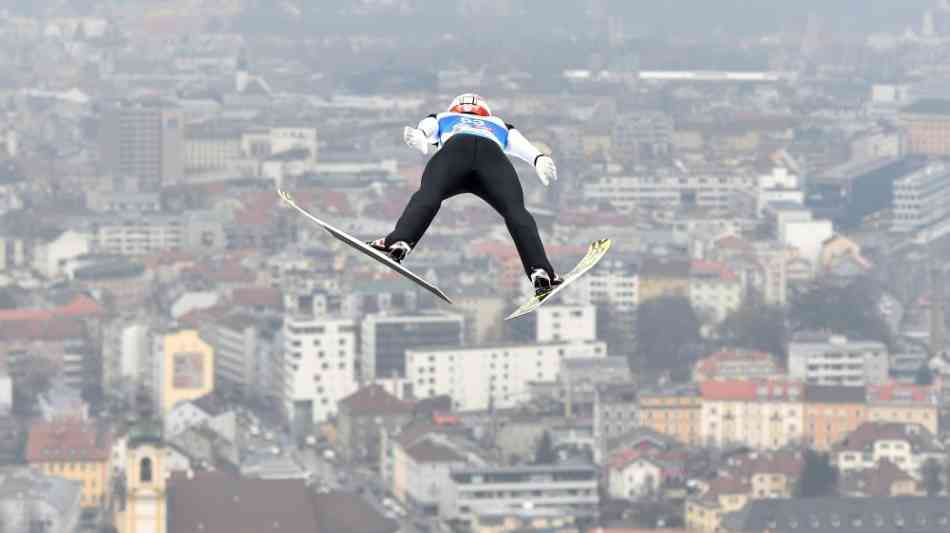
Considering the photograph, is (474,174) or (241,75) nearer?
(474,174)

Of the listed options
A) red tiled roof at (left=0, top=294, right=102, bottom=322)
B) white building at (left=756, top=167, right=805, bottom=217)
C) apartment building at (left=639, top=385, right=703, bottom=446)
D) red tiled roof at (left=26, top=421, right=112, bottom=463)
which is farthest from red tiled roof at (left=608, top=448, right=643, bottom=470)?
white building at (left=756, top=167, right=805, bottom=217)

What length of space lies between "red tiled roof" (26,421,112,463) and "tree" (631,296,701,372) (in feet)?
26.5

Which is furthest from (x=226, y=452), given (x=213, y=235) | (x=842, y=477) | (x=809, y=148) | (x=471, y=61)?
(x=471, y=61)

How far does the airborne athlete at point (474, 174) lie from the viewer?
7234 millimetres

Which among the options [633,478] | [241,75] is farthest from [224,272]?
[241,75]

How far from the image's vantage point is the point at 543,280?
729 centimetres

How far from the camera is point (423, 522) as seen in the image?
91.1 feet

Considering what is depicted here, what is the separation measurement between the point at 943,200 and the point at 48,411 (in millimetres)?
24324

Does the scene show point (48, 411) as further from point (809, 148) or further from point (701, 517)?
point (809, 148)

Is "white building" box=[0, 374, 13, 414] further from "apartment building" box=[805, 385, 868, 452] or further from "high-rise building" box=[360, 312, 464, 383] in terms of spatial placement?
"apartment building" box=[805, 385, 868, 452]

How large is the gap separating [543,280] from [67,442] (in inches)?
921

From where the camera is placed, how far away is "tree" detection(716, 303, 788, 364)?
130ft

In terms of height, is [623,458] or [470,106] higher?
[470,106]

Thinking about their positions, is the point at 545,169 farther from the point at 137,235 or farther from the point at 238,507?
the point at 137,235
